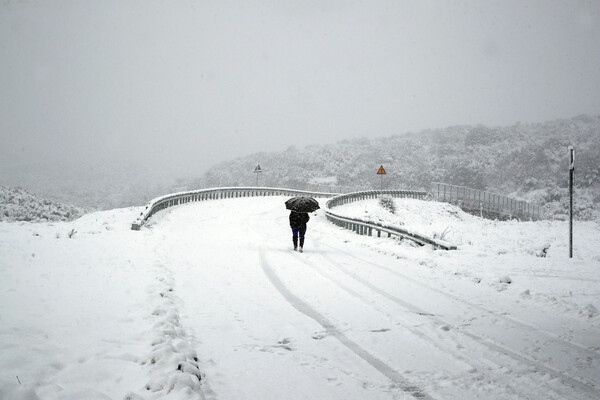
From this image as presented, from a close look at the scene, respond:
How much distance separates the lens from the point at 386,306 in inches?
257

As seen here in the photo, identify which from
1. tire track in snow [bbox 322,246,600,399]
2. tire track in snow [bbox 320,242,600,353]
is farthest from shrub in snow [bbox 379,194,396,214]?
tire track in snow [bbox 322,246,600,399]

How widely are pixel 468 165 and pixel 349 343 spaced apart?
287 ft

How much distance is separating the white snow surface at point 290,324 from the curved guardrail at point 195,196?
21.8 feet

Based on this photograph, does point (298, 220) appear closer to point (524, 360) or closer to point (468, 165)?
point (524, 360)

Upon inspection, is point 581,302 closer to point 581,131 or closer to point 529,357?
point 529,357

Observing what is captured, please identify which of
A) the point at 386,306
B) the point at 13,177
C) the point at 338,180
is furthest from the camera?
the point at 13,177

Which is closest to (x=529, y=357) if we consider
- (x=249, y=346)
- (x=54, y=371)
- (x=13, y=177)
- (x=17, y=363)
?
(x=249, y=346)

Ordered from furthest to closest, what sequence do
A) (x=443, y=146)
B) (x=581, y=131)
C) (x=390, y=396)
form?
1. (x=443, y=146)
2. (x=581, y=131)
3. (x=390, y=396)

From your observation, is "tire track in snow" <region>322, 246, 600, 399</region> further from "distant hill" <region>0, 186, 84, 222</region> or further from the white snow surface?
"distant hill" <region>0, 186, 84, 222</region>

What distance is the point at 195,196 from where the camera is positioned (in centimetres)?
3184

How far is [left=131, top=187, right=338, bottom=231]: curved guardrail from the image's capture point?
713 inches

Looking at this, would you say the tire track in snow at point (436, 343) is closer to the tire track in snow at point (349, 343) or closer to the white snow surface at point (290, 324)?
the white snow surface at point (290, 324)

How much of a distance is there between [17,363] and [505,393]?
4.73m

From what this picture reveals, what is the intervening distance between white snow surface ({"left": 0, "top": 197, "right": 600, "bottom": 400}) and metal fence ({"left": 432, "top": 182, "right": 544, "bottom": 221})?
37170 mm
